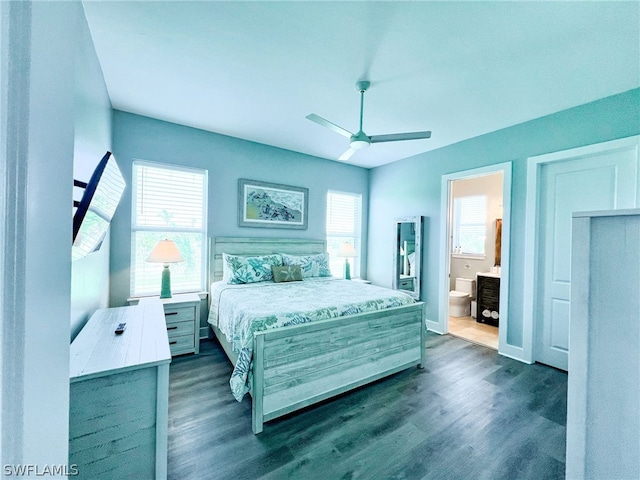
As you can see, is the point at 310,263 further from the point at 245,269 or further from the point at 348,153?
the point at 348,153

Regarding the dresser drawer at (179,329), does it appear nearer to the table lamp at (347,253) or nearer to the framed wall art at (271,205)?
the framed wall art at (271,205)

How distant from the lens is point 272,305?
7.63 ft

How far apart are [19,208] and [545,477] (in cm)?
258

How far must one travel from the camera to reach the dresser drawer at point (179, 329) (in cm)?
295

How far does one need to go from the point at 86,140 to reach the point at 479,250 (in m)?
5.72

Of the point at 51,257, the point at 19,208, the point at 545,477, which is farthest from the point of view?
the point at 545,477

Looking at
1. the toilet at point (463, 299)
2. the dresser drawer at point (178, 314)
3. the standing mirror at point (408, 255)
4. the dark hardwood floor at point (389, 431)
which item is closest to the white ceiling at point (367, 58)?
the standing mirror at point (408, 255)

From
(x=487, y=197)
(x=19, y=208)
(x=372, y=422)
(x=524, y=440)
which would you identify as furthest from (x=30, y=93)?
(x=487, y=197)

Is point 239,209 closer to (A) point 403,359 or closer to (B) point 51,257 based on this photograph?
(A) point 403,359

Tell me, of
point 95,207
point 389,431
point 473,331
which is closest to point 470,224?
point 473,331

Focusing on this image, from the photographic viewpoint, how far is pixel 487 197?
5004 millimetres

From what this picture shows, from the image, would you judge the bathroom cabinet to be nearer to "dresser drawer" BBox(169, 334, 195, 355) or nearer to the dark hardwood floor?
the dark hardwood floor

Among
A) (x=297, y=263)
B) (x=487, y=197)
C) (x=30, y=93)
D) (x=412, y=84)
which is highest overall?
(x=412, y=84)

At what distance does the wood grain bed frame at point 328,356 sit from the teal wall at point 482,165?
1.42 meters
